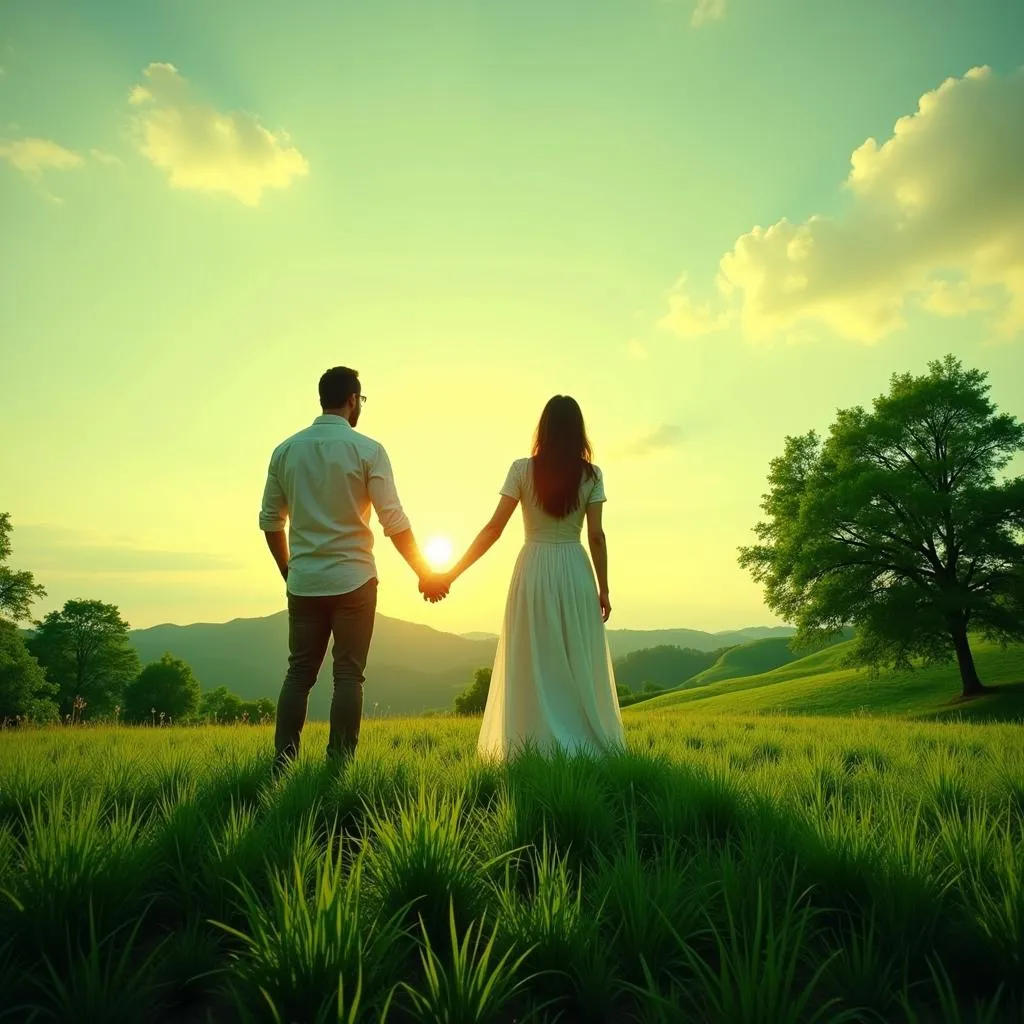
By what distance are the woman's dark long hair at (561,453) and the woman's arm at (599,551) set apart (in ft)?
0.93

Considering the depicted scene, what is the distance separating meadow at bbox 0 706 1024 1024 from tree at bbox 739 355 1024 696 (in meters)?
26.2

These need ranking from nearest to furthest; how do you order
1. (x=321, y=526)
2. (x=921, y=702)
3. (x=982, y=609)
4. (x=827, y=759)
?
1. (x=321, y=526)
2. (x=827, y=759)
3. (x=982, y=609)
4. (x=921, y=702)

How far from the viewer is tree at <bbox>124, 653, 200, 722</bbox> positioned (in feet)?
172

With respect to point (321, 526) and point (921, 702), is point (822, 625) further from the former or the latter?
point (321, 526)

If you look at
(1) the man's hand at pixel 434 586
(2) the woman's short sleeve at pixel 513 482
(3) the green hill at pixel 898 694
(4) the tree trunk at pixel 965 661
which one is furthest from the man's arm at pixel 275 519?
(4) the tree trunk at pixel 965 661

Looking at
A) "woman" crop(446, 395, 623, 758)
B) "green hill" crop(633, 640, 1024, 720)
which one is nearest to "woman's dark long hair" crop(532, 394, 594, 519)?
"woman" crop(446, 395, 623, 758)

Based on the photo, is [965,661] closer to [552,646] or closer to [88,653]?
[552,646]

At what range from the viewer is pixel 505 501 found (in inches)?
264

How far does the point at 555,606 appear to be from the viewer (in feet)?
21.9

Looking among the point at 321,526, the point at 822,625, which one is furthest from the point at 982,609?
the point at 321,526

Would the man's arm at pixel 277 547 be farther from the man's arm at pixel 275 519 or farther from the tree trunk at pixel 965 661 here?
the tree trunk at pixel 965 661

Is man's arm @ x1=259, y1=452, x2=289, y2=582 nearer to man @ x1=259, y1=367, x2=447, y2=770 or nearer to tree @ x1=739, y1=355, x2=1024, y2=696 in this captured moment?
man @ x1=259, y1=367, x2=447, y2=770

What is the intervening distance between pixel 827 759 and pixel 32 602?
43518 millimetres

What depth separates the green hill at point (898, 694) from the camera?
25297 millimetres
